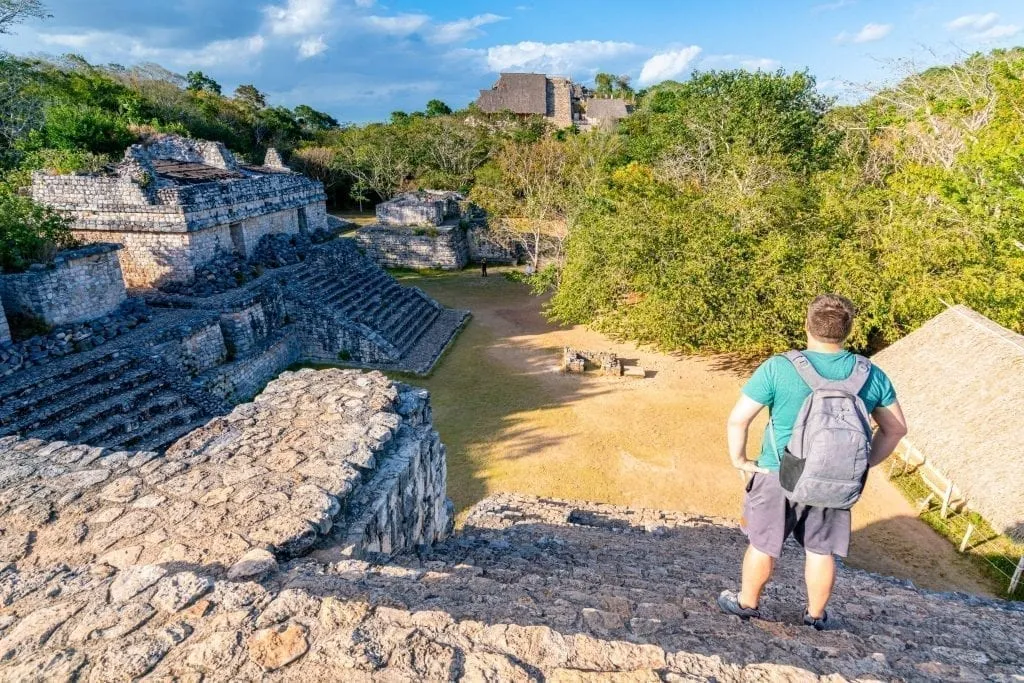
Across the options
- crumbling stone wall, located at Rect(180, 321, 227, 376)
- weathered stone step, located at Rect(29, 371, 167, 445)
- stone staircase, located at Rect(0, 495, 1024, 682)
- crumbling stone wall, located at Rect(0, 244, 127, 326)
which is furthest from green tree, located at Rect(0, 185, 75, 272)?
stone staircase, located at Rect(0, 495, 1024, 682)

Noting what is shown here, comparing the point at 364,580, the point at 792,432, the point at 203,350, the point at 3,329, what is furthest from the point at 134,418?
the point at 792,432

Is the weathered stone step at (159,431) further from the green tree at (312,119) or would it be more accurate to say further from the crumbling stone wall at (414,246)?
the green tree at (312,119)

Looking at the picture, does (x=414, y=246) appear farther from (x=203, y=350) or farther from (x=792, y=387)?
(x=792, y=387)

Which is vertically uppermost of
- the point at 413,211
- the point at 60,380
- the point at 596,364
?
the point at 413,211

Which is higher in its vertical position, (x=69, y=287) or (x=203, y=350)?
(x=69, y=287)

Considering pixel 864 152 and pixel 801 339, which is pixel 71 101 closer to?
pixel 801 339

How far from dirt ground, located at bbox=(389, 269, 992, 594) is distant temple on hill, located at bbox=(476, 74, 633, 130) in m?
40.5

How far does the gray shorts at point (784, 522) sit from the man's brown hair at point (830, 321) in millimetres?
799

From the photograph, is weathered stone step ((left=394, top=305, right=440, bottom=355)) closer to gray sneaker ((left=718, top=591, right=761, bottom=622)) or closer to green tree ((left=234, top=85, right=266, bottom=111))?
gray sneaker ((left=718, top=591, right=761, bottom=622))

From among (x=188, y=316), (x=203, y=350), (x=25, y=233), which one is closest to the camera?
(x=25, y=233)

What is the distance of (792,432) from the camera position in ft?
9.43

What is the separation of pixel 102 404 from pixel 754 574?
935 centimetres

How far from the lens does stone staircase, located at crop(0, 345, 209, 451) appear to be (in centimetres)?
784

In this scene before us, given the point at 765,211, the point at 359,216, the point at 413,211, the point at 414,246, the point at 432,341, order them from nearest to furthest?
the point at 765,211 < the point at 432,341 < the point at 414,246 < the point at 413,211 < the point at 359,216
